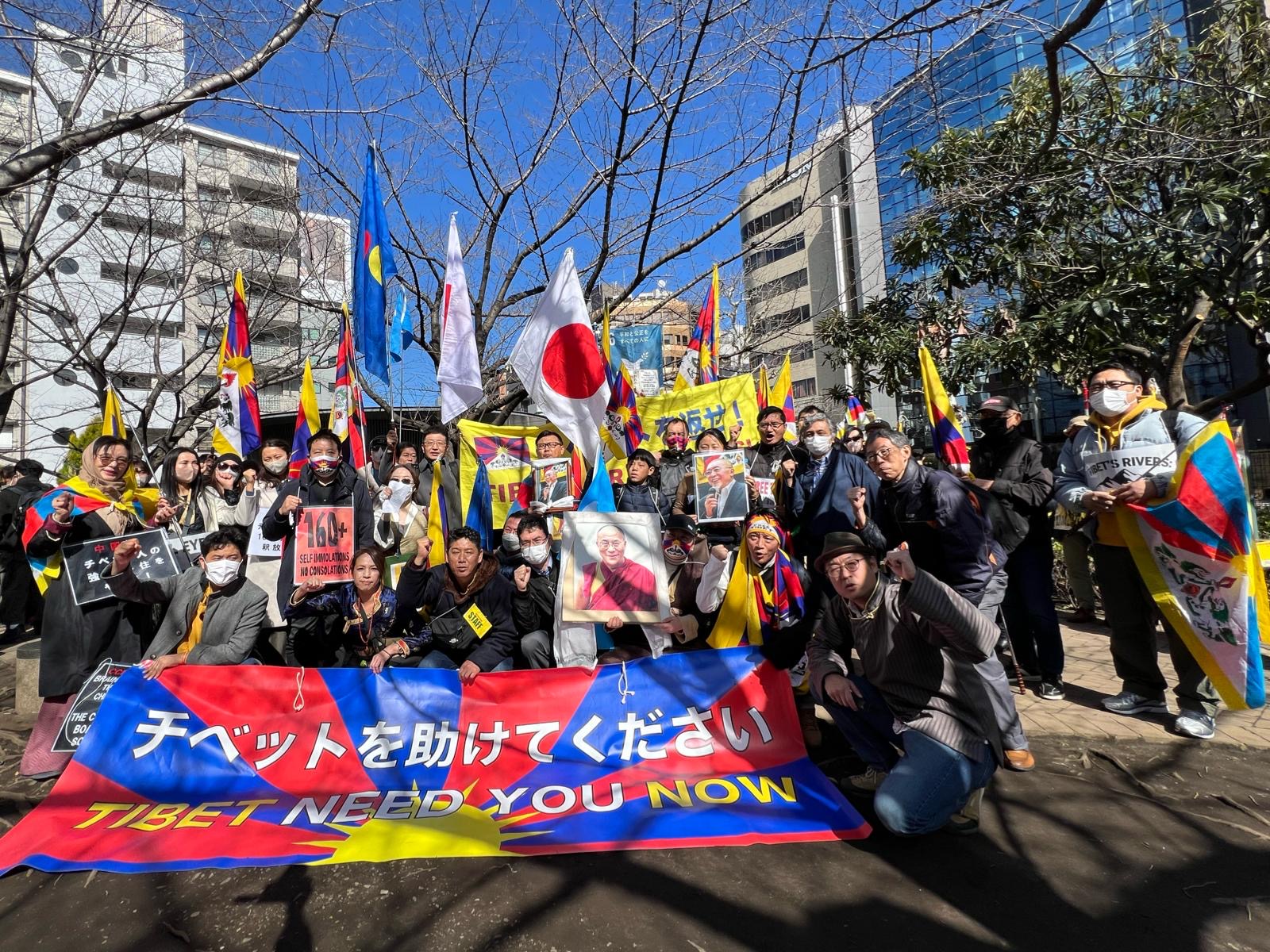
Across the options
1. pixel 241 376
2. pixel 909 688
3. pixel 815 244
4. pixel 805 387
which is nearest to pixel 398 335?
pixel 241 376

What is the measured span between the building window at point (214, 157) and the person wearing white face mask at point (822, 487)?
32.7 feet

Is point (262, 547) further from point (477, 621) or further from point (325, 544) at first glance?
point (477, 621)

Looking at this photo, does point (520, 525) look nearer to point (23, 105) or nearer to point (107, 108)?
point (107, 108)

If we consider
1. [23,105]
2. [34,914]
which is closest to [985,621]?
[34,914]

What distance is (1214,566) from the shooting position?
3.57 meters

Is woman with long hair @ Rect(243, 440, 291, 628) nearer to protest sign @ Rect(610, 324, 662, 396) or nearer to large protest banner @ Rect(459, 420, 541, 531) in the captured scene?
large protest banner @ Rect(459, 420, 541, 531)

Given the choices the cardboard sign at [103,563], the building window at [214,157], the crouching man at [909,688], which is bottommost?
the crouching man at [909,688]

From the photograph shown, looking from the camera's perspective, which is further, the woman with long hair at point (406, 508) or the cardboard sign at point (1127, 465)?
the woman with long hair at point (406, 508)

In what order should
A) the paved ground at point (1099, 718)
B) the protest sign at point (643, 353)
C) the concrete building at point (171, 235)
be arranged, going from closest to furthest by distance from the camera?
the paved ground at point (1099, 718)
the concrete building at point (171, 235)
the protest sign at point (643, 353)

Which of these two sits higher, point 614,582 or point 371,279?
point 371,279

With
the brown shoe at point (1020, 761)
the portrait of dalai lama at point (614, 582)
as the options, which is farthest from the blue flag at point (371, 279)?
the brown shoe at point (1020, 761)

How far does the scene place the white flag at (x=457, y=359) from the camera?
4.72m

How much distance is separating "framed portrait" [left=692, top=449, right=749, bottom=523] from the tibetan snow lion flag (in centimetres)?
234

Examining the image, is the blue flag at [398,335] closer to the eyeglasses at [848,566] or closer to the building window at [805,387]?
the eyeglasses at [848,566]
